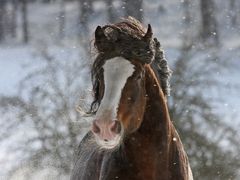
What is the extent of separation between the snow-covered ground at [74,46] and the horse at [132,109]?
271 inches

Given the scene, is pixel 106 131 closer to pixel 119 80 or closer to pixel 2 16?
pixel 119 80

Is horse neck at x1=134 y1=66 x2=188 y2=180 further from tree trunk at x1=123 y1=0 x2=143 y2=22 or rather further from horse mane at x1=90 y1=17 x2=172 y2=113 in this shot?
tree trunk at x1=123 y1=0 x2=143 y2=22

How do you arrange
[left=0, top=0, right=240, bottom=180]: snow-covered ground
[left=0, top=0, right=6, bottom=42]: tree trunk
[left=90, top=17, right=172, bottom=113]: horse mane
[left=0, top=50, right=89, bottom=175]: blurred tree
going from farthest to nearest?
[left=0, top=0, right=6, bottom=42]: tree trunk, [left=0, top=0, right=240, bottom=180]: snow-covered ground, [left=0, top=50, right=89, bottom=175]: blurred tree, [left=90, top=17, right=172, bottom=113]: horse mane

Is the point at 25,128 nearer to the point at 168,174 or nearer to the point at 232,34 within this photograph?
the point at 232,34

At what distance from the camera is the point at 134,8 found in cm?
1375

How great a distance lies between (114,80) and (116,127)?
22 centimetres

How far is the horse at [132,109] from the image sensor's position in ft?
9.46

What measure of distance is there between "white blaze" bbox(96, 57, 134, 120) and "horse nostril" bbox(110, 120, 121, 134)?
0.03m

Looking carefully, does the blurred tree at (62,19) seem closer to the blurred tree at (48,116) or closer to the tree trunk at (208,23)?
the blurred tree at (48,116)

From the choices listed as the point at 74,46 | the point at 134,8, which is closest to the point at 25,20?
the point at 134,8

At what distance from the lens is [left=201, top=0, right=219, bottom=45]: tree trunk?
12839mm

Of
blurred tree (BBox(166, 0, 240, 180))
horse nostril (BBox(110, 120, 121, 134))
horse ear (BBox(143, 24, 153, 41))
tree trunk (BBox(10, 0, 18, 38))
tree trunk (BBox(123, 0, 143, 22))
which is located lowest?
blurred tree (BBox(166, 0, 240, 180))

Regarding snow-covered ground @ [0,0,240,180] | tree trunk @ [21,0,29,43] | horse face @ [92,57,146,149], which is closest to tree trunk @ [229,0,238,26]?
snow-covered ground @ [0,0,240,180]

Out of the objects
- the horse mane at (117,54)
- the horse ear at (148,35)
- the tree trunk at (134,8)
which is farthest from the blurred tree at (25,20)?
the horse ear at (148,35)
